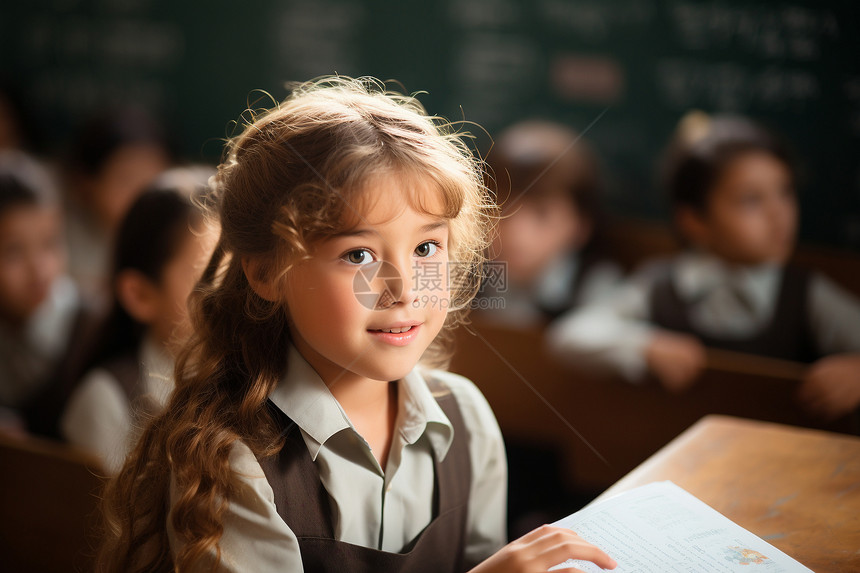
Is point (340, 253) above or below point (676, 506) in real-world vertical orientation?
above

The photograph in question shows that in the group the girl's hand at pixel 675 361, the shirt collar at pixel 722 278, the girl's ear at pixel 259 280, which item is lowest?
the girl's hand at pixel 675 361

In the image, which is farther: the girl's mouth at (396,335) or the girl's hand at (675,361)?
the girl's hand at (675,361)

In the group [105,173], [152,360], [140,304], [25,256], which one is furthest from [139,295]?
[105,173]

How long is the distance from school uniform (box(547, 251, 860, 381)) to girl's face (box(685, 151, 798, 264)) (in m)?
0.04

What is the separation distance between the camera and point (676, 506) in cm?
81

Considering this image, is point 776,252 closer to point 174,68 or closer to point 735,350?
point 735,350

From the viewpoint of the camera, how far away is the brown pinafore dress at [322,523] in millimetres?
739

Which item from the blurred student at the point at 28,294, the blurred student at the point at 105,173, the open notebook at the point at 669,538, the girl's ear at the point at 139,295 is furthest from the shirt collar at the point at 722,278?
the blurred student at the point at 105,173

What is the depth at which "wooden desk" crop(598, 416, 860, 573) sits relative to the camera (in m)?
0.80

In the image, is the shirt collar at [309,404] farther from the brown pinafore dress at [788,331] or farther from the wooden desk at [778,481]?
the brown pinafore dress at [788,331]

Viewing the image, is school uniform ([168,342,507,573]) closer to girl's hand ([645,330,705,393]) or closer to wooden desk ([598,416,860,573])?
wooden desk ([598,416,860,573])

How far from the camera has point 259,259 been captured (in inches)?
29.7

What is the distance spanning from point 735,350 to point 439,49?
143 centimetres

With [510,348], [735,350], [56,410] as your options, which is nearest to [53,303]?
[56,410]
